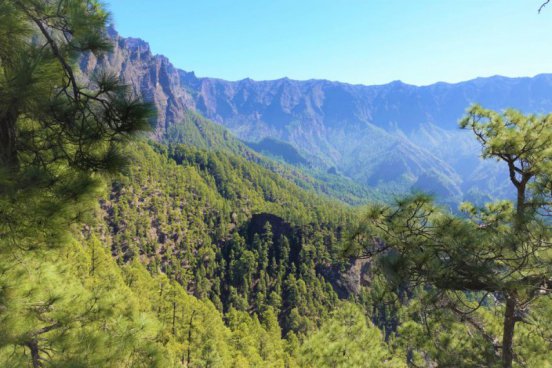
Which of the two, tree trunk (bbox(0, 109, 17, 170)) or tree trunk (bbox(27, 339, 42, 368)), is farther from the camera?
tree trunk (bbox(27, 339, 42, 368))

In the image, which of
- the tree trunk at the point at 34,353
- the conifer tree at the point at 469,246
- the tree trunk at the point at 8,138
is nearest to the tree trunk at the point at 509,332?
the conifer tree at the point at 469,246

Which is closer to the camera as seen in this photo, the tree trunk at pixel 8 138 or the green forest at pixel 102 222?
the green forest at pixel 102 222

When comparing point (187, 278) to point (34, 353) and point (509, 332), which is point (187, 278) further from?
point (509, 332)

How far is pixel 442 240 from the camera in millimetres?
5059

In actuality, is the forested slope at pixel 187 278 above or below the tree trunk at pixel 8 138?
below

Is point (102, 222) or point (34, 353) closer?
point (34, 353)

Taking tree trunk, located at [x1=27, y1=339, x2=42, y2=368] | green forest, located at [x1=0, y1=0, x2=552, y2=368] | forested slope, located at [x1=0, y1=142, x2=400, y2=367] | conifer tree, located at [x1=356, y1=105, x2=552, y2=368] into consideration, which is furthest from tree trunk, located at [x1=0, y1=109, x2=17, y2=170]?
conifer tree, located at [x1=356, y1=105, x2=552, y2=368]

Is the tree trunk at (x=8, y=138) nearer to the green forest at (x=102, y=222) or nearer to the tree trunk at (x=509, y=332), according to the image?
the green forest at (x=102, y=222)

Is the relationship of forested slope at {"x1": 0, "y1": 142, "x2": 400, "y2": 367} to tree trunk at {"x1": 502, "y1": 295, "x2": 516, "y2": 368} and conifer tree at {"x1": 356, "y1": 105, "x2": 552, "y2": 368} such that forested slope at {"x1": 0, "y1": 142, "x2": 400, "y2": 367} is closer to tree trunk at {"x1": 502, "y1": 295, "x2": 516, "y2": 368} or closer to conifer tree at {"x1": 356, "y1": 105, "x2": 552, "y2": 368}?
conifer tree at {"x1": 356, "y1": 105, "x2": 552, "y2": 368}

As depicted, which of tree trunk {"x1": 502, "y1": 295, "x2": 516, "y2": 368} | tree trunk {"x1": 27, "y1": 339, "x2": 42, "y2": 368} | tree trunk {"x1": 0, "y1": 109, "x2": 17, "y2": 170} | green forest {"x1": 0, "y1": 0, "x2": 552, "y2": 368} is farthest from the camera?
tree trunk {"x1": 502, "y1": 295, "x2": 516, "y2": 368}

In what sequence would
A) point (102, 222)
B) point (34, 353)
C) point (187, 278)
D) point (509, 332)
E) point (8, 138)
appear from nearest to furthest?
1. point (8, 138)
2. point (34, 353)
3. point (509, 332)
4. point (102, 222)
5. point (187, 278)

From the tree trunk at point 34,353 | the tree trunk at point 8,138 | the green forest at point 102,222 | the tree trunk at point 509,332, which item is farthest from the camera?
the tree trunk at point 509,332

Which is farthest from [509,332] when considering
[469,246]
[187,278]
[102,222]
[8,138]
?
[187,278]

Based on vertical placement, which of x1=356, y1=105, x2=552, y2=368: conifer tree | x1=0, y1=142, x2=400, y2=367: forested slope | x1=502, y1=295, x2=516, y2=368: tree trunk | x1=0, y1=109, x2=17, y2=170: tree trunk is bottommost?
x1=0, y1=142, x2=400, y2=367: forested slope
